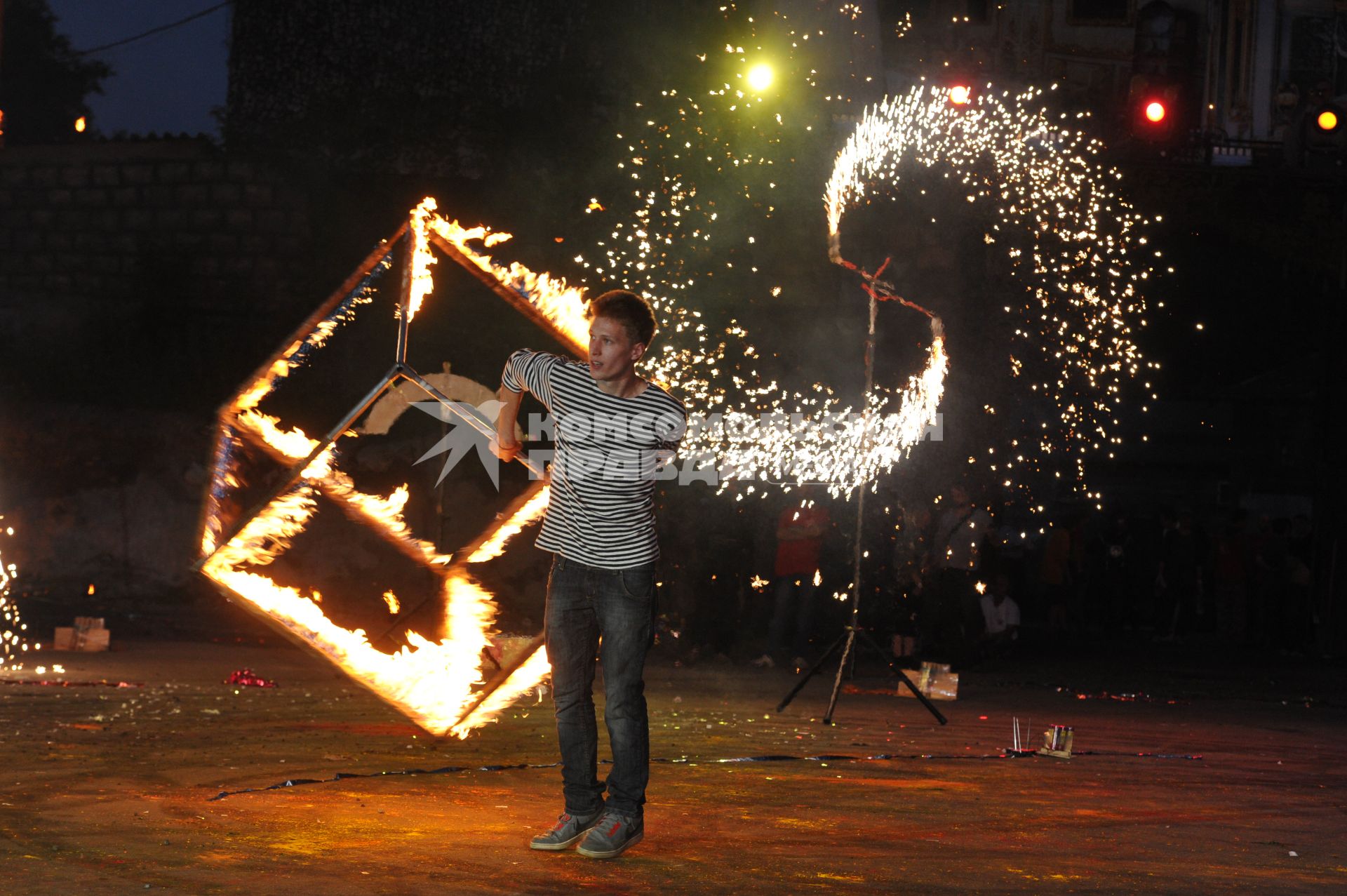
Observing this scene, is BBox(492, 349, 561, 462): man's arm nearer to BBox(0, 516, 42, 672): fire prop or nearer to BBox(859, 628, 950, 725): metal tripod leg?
BBox(859, 628, 950, 725): metal tripod leg

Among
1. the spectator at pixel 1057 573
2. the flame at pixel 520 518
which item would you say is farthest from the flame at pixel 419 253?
the spectator at pixel 1057 573

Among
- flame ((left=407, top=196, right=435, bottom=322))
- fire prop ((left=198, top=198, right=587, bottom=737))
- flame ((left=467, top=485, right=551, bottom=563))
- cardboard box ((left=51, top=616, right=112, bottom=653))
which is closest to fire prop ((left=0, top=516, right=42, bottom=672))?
cardboard box ((left=51, top=616, right=112, bottom=653))

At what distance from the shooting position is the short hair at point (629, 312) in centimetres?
490

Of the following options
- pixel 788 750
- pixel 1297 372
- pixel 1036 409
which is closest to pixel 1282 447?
pixel 1297 372

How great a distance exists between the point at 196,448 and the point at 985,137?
8.78 m

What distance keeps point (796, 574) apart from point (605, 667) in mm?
7469

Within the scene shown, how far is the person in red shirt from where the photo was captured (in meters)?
12.2

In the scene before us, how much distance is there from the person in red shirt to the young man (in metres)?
7.39

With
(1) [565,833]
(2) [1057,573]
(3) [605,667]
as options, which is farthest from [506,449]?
(2) [1057,573]

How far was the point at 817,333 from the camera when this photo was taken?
15.4 m

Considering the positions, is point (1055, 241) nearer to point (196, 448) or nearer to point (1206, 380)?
point (196, 448)

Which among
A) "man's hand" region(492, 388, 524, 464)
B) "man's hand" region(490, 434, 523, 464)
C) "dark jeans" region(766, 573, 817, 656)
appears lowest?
"dark jeans" region(766, 573, 817, 656)

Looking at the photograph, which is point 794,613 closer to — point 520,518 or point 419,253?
point 520,518

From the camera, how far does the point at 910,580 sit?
45.7 ft
